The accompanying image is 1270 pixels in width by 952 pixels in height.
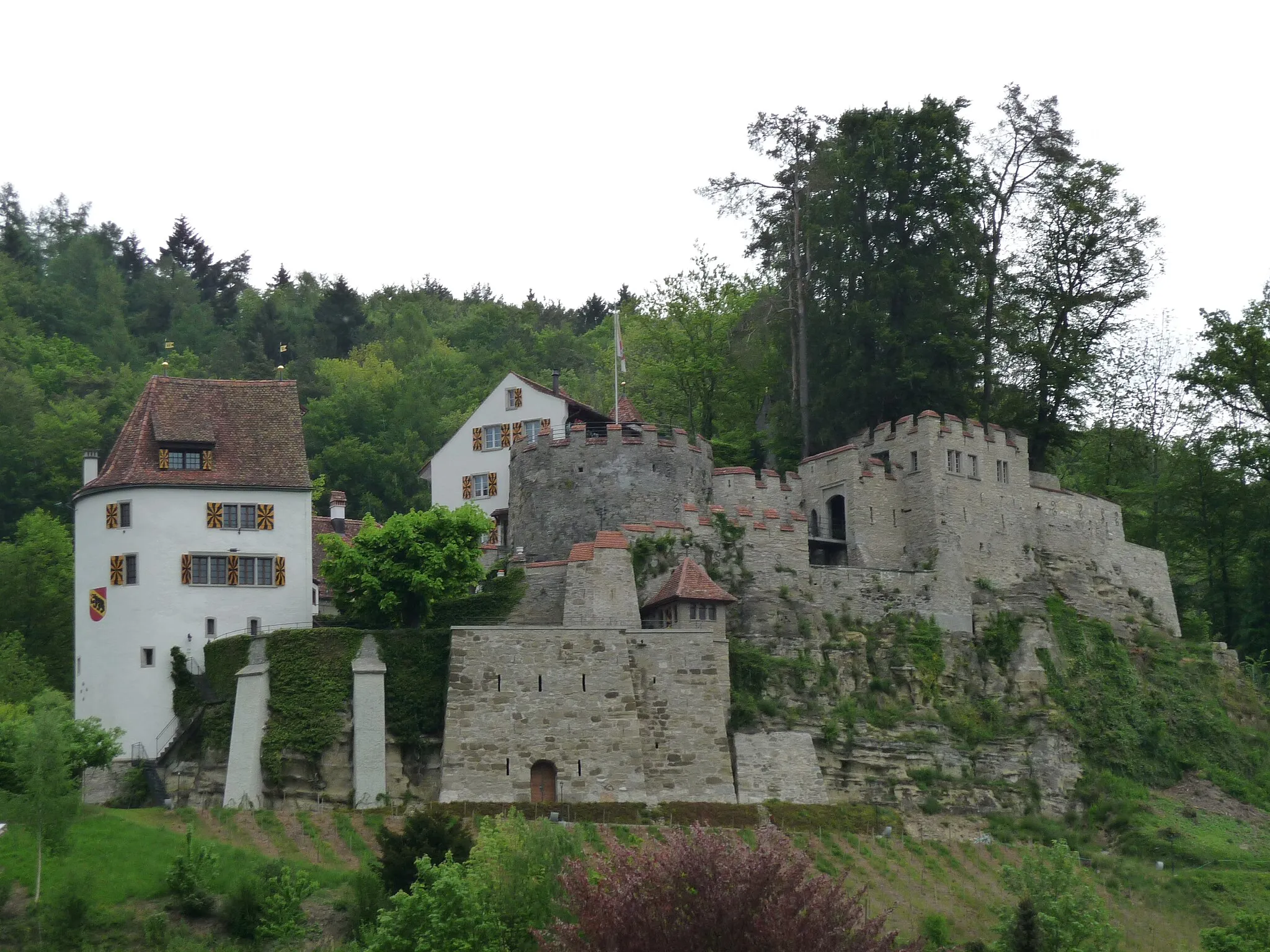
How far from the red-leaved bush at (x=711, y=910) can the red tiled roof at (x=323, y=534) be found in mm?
28120

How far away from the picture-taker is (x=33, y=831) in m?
53.7

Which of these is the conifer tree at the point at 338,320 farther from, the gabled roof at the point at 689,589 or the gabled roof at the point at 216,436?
the gabled roof at the point at 689,589

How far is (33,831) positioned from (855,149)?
133 ft

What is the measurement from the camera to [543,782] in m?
59.6

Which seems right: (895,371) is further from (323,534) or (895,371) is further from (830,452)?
(323,534)

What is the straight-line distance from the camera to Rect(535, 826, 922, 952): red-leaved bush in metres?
38.2

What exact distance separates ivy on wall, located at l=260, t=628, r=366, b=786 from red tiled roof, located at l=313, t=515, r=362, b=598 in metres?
5.51

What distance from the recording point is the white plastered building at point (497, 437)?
7481 centimetres

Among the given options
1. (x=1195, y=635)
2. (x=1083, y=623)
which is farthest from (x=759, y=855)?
(x=1195, y=635)

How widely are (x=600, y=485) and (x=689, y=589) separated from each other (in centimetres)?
690

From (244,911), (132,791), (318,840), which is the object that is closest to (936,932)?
(318,840)

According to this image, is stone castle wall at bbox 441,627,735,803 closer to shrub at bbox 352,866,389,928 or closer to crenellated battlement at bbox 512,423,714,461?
shrub at bbox 352,866,389,928

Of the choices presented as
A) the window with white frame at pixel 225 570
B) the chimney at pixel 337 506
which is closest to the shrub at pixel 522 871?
the window with white frame at pixel 225 570

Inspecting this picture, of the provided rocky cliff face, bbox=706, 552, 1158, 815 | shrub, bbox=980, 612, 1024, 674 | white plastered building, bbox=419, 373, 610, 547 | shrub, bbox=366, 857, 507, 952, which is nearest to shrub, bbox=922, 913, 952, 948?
rocky cliff face, bbox=706, 552, 1158, 815
